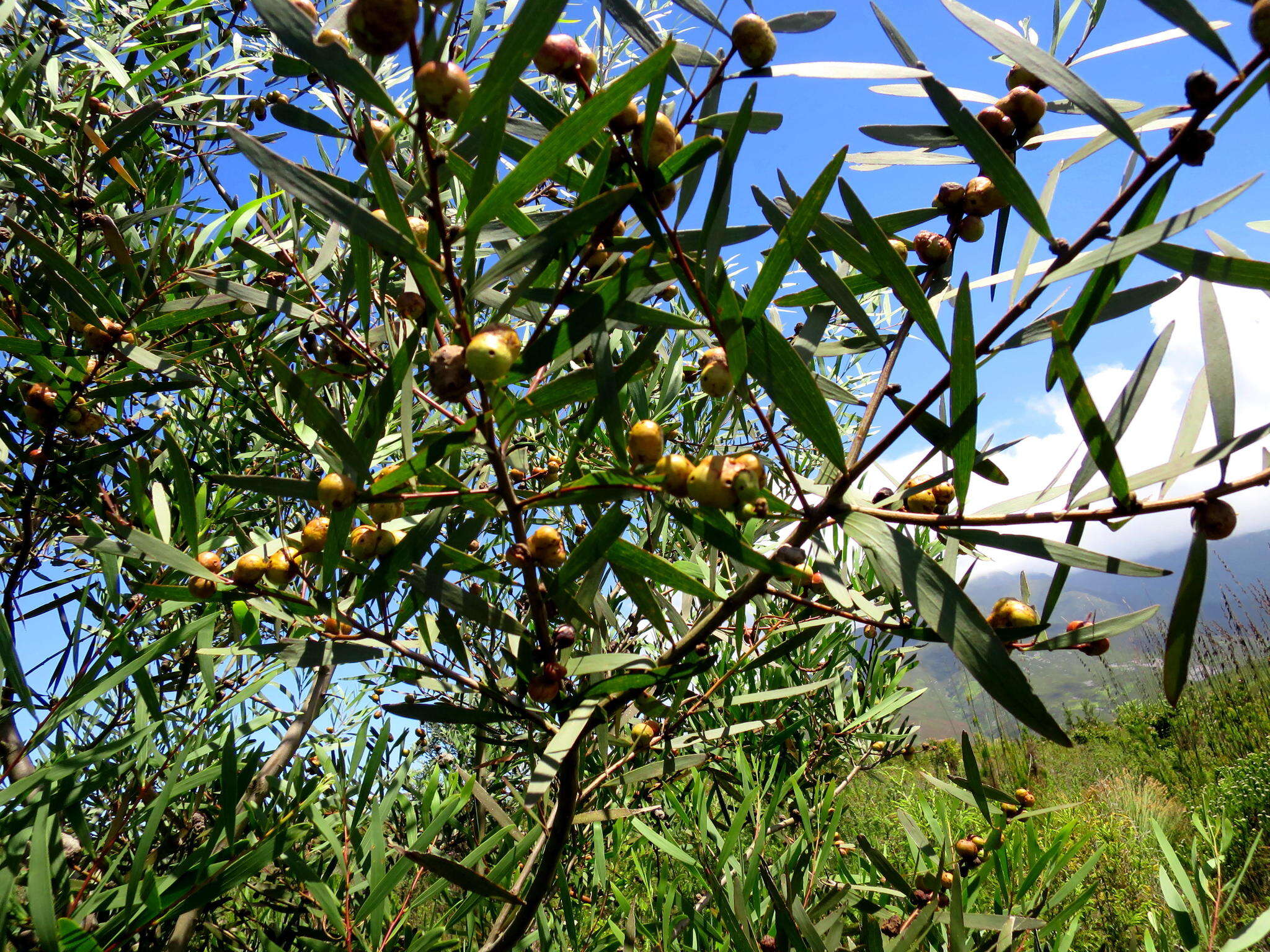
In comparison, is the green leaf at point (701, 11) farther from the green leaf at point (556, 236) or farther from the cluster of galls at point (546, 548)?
the cluster of galls at point (546, 548)

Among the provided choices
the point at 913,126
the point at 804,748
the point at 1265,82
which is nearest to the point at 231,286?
the point at 913,126

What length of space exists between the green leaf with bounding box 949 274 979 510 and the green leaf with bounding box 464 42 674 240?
0.18m

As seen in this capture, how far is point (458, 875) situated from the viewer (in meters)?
0.53

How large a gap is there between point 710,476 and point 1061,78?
10.6 inches

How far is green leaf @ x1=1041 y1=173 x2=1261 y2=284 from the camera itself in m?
0.33

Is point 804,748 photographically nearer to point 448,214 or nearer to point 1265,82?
point 448,214

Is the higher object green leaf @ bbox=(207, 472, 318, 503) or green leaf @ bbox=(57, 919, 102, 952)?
green leaf @ bbox=(207, 472, 318, 503)

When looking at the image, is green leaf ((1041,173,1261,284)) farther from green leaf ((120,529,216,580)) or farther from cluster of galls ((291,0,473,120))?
green leaf ((120,529,216,580))

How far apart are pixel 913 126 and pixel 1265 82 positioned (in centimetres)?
26

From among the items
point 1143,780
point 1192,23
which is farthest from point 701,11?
point 1143,780

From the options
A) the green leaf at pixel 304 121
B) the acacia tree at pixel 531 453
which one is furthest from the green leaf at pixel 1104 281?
the green leaf at pixel 304 121

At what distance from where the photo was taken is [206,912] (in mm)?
917

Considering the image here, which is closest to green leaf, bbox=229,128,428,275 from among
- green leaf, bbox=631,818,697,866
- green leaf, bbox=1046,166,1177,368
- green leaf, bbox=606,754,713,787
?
green leaf, bbox=1046,166,1177,368

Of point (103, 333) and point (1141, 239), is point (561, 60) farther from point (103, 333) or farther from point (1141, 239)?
point (103, 333)
